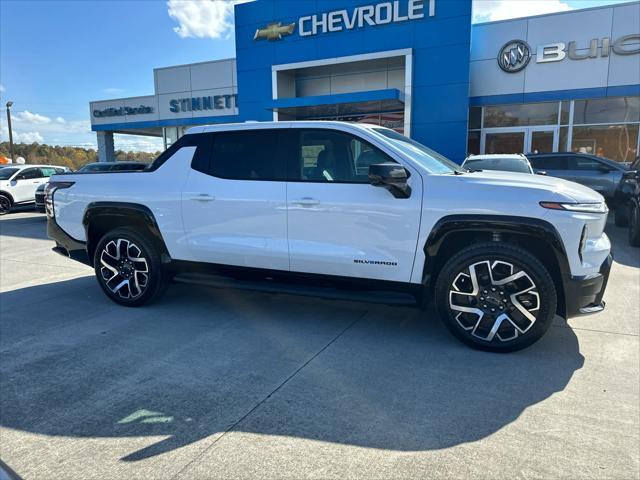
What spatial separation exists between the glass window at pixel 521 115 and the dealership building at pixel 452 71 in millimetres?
36

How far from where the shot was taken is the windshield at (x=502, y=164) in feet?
31.6

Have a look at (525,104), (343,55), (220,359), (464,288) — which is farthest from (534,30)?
(220,359)

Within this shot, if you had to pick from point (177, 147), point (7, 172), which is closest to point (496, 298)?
point (177, 147)

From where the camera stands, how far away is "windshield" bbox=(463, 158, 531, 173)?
9645mm

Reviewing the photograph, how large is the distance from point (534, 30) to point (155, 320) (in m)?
16.7

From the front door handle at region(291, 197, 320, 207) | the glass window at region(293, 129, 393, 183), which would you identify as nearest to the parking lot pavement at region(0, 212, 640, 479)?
the front door handle at region(291, 197, 320, 207)

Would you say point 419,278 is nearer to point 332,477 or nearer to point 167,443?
point 332,477

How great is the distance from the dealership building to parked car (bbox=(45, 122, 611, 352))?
12.0 m

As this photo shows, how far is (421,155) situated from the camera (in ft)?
13.8

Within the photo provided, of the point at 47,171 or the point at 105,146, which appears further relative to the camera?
the point at 105,146

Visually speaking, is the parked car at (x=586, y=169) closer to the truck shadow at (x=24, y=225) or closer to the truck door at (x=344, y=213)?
the truck door at (x=344, y=213)

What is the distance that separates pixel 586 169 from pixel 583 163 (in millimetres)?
178

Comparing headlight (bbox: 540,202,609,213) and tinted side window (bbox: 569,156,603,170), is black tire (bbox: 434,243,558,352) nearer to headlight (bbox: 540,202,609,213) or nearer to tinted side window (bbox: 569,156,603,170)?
headlight (bbox: 540,202,609,213)

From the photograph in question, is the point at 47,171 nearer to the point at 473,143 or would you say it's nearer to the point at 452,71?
the point at 452,71
